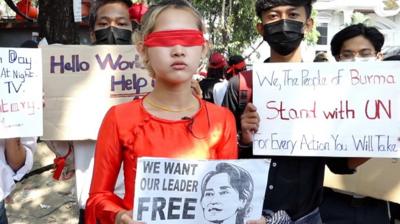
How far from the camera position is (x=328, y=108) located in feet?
7.35

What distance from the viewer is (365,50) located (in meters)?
2.61

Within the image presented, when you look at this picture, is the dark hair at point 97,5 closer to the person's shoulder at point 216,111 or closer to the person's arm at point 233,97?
the person's arm at point 233,97

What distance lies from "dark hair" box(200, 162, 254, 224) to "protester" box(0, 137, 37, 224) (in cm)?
107

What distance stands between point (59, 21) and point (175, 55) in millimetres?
2499

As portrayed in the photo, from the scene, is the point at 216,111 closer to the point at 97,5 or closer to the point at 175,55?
the point at 175,55

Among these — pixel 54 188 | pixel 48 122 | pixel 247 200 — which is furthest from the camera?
pixel 54 188

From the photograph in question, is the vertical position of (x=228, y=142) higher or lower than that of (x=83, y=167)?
higher

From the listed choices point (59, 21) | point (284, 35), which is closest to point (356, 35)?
point (284, 35)

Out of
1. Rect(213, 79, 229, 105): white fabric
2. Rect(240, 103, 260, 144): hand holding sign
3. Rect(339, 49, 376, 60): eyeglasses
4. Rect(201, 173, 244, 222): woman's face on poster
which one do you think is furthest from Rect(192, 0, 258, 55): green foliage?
Rect(201, 173, 244, 222): woman's face on poster

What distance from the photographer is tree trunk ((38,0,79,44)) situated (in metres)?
4.02

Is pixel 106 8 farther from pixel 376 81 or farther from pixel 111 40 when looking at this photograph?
pixel 376 81

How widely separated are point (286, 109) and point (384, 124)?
1.37 feet

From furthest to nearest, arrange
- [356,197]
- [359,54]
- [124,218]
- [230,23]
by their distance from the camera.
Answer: [230,23] < [356,197] < [359,54] < [124,218]

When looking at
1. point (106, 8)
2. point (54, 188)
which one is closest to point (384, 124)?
point (106, 8)
